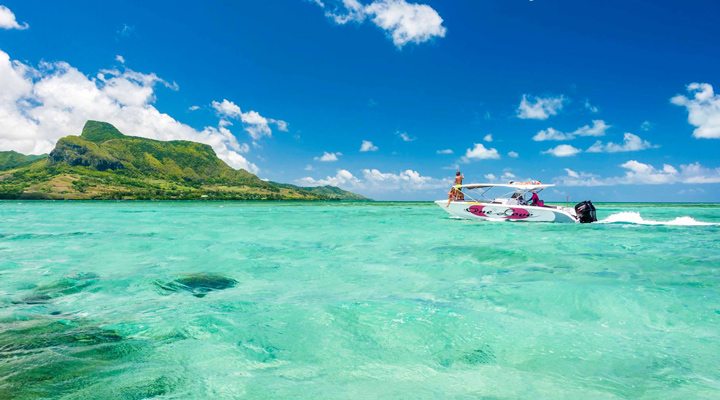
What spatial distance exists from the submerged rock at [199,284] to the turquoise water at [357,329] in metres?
0.09

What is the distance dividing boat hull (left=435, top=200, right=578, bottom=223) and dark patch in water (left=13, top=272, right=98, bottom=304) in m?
36.7

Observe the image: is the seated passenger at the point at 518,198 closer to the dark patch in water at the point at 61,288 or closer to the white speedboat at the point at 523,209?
the white speedboat at the point at 523,209

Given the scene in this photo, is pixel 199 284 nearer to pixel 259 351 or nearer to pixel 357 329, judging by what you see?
pixel 259 351

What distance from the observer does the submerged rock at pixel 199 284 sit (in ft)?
40.3

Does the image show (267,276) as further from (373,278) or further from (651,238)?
(651,238)

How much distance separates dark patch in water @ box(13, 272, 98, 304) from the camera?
10695 millimetres

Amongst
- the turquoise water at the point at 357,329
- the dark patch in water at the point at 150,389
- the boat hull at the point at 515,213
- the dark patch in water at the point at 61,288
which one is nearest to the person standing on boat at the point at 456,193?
the boat hull at the point at 515,213

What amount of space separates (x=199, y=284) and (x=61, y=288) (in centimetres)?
397

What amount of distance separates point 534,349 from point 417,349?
2.34 metres

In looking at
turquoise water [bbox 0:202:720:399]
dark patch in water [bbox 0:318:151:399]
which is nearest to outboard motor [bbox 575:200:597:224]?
turquoise water [bbox 0:202:720:399]

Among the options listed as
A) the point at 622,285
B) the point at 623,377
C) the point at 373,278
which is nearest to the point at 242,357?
the point at 623,377

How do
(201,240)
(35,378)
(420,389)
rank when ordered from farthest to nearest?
(201,240), (420,389), (35,378)

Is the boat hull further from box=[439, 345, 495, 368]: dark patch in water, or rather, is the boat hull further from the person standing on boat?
box=[439, 345, 495, 368]: dark patch in water

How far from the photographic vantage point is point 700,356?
7.47 metres
